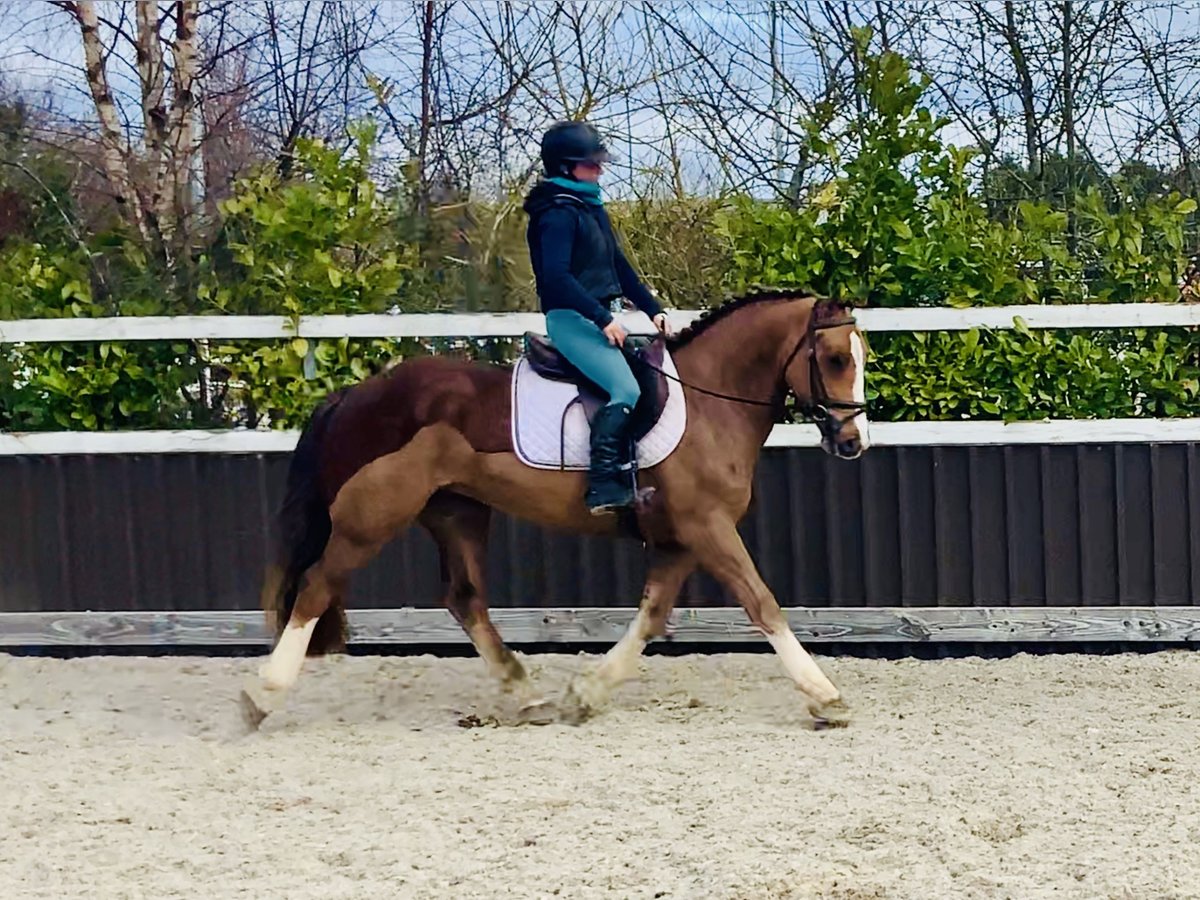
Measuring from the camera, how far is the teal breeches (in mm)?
5383

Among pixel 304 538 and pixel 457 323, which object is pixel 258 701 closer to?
pixel 304 538

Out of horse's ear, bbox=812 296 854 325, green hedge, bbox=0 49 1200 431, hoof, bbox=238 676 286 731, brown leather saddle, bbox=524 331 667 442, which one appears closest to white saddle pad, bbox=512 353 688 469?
brown leather saddle, bbox=524 331 667 442

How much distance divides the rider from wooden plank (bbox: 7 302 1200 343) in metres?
1.15

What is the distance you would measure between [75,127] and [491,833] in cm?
493

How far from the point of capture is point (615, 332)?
531 centimetres

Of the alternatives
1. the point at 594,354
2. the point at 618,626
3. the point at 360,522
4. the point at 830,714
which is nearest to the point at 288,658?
the point at 360,522

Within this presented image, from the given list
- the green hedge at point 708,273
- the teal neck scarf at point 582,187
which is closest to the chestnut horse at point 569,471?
the teal neck scarf at point 582,187

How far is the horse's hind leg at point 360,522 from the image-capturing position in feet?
18.3

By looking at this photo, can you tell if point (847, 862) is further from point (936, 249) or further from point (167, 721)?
point (936, 249)

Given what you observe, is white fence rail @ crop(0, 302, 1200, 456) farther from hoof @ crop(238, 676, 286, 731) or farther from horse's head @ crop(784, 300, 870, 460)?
hoof @ crop(238, 676, 286, 731)

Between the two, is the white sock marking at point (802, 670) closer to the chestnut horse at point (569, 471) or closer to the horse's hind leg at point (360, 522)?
the chestnut horse at point (569, 471)

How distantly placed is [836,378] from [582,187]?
1171mm

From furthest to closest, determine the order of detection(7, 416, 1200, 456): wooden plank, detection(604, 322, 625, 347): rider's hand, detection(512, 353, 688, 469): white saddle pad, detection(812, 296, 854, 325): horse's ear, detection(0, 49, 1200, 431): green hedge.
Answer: detection(0, 49, 1200, 431): green hedge < detection(7, 416, 1200, 456): wooden plank < detection(512, 353, 688, 469): white saddle pad < detection(812, 296, 854, 325): horse's ear < detection(604, 322, 625, 347): rider's hand

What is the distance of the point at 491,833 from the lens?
13.8 feet
